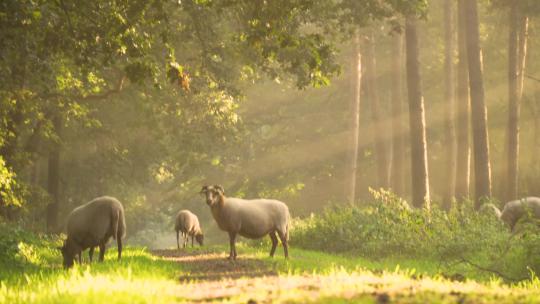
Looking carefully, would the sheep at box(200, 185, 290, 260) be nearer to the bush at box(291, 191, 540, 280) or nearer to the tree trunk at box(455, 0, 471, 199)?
the bush at box(291, 191, 540, 280)

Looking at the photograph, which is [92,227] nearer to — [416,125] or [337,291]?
[337,291]

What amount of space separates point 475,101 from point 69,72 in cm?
1579

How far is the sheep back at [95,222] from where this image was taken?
51.2 feet

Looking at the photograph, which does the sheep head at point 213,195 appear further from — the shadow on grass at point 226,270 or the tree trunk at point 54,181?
the tree trunk at point 54,181

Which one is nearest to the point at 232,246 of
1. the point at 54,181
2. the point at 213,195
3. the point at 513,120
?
the point at 213,195

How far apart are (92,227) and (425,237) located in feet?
29.7

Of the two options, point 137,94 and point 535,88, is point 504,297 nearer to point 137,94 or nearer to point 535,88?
point 137,94

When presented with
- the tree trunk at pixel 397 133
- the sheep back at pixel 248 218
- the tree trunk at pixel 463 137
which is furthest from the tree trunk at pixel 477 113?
the sheep back at pixel 248 218

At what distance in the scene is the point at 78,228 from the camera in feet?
51.2

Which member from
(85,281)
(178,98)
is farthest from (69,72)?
(85,281)

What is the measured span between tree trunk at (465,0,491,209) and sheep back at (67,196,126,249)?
618 inches

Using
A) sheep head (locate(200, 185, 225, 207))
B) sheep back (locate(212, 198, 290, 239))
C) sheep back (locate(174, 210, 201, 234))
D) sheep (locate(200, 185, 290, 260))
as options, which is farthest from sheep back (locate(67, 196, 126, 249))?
sheep back (locate(174, 210, 201, 234))

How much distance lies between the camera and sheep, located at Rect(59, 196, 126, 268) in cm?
1545

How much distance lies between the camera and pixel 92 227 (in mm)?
15719
